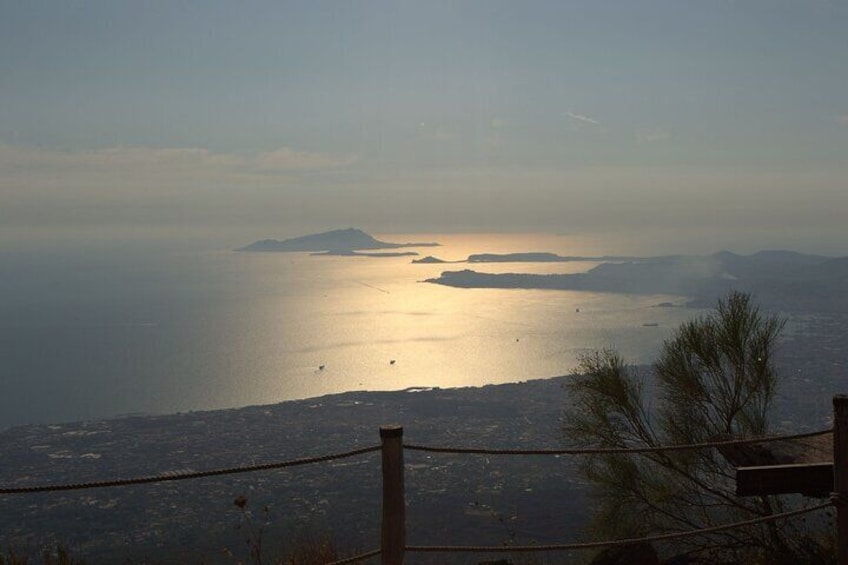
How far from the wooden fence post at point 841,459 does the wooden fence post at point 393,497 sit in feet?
9.17

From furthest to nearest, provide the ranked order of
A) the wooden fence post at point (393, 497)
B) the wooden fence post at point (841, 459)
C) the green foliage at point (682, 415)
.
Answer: the green foliage at point (682, 415) → the wooden fence post at point (841, 459) → the wooden fence post at point (393, 497)

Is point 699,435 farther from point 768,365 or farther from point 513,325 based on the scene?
point 513,325

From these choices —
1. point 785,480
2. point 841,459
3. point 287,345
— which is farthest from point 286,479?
point 287,345

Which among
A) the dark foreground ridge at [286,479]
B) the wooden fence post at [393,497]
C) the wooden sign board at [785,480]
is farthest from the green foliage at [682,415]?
the wooden fence post at [393,497]

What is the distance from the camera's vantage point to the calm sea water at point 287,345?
94375 millimetres

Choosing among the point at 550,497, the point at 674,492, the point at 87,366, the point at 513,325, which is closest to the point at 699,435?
the point at 674,492

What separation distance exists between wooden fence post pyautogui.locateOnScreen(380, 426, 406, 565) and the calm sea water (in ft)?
276

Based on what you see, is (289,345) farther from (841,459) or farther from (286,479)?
(841,459)

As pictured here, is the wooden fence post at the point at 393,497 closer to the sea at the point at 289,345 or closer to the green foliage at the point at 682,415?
the green foliage at the point at 682,415

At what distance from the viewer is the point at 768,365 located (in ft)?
37.5

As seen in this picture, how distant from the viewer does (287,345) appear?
125 metres

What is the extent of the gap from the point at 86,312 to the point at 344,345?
8207cm

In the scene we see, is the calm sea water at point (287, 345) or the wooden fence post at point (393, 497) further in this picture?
the calm sea water at point (287, 345)

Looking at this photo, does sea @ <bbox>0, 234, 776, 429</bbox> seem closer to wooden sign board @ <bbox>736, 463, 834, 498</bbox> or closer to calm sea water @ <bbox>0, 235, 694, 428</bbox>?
calm sea water @ <bbox>0, 235, 694, 428</bbox>
